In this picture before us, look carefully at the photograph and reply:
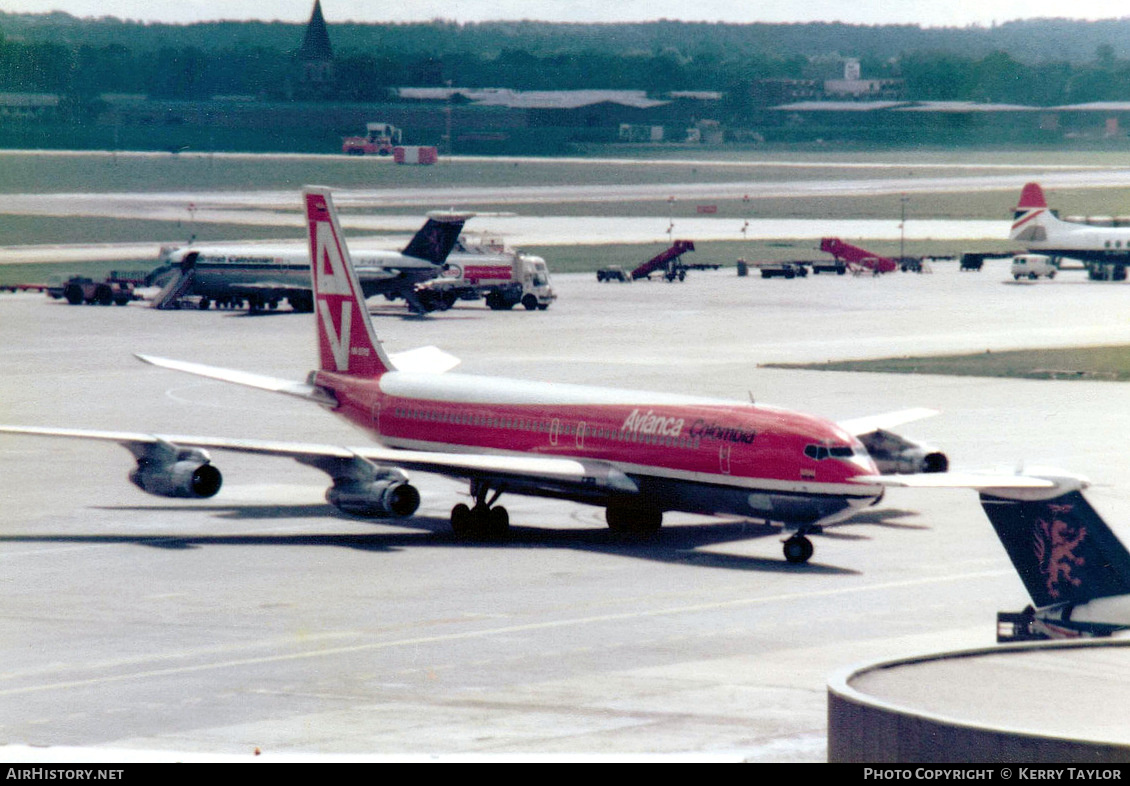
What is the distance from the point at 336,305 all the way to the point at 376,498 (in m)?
10.5

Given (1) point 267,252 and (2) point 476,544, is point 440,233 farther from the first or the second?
(2) point 476,544

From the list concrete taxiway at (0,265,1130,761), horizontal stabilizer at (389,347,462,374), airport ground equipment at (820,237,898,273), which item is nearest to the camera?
concrete taxiway at (0,265,1130,761)

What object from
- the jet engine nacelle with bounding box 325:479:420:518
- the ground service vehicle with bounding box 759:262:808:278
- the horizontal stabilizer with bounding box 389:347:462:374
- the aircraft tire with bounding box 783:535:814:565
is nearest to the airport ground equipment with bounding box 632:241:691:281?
the ground service vehicle with bounding box 759:262:808:278

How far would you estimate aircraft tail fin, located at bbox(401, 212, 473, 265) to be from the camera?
4916 inches

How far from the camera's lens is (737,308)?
420 ft

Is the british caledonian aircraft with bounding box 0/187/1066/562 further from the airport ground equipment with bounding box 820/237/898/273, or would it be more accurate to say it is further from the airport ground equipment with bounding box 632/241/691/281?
the airport ground equipment with bounding box 820/237/898/273

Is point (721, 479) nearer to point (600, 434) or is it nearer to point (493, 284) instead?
point (600, 434)

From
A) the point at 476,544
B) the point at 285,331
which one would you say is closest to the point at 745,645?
the point at 476,544

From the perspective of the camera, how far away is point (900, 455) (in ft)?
180

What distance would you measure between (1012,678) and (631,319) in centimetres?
9746

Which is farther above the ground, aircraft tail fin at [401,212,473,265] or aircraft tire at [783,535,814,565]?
aircraft tail fin at [401,212,473,265]

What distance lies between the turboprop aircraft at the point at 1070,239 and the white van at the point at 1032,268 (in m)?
2.50

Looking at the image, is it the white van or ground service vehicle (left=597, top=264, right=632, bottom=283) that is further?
the white van

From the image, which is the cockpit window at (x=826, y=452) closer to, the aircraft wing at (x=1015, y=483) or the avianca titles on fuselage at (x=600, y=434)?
the avianca titles on fuselage at (x=600, y=434)
